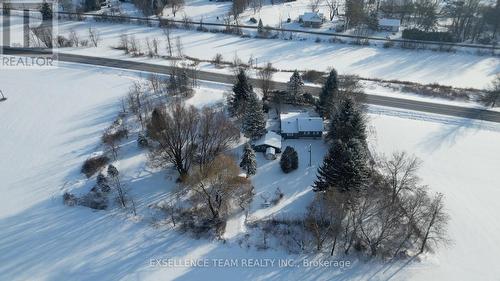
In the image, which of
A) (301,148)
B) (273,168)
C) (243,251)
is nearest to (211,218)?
(243,251)

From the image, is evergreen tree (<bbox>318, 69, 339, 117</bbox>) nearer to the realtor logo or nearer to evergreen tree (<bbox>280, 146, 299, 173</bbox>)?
evergreen tree (<bbox>280, 146, 299, 173</bbox>)

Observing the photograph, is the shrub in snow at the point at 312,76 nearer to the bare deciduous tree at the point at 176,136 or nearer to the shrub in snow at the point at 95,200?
the bare deciduous tree at the point at 176,136

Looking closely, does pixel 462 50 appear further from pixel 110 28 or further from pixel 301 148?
pixel 110 28

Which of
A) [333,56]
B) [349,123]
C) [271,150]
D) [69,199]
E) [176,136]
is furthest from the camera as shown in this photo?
[333,56]

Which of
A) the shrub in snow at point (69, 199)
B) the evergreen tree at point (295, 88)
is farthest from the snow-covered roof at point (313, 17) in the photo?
the shrub in snow at point (69, 199)

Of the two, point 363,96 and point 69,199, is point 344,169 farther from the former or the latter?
point 69,199

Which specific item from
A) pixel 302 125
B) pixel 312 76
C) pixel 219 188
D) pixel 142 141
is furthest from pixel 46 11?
pixel 219 188

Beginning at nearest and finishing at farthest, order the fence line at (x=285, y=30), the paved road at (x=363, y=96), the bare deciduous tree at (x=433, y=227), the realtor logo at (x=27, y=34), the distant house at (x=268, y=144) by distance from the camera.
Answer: the bare deciduous tree at (x=433, y=227) < the distant house at (x=268, y=144) < the paved road at (x=363, y=96) < the realtor logo at (x=27, y=34) < the fence line at (x=285, y=30)

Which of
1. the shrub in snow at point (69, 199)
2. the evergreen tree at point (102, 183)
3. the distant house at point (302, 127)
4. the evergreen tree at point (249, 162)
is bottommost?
the shrub in snow at point (69, 199)
